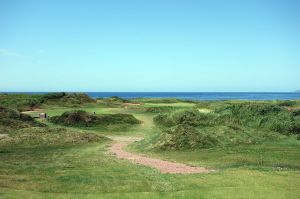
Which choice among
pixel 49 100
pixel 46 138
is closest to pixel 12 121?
pixel 46 138

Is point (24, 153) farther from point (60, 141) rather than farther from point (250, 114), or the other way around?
point (250, 114)

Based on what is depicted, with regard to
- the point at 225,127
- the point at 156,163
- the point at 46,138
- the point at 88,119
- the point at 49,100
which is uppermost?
the point at 49,100

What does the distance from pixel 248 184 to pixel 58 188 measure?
882 cm

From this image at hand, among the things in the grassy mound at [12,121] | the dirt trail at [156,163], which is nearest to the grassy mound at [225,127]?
the dirt trail at [156,163]

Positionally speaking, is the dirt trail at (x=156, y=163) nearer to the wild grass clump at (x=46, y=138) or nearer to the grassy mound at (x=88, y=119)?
the wild grass clump at (x=46, y=138)

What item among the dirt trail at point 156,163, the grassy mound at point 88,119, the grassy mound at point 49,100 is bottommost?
the dirt trail at point 156,163

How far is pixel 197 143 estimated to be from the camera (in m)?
33.7

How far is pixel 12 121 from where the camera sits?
4559cm

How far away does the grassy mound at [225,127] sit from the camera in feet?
112

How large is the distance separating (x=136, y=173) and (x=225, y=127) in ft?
63.1

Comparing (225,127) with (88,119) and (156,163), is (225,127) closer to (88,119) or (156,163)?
(156,163)

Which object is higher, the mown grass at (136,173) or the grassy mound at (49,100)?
the grassy mound at (49,100)

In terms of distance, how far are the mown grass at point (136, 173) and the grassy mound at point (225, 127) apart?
4.79 ft

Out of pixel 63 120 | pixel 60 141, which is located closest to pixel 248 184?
pixel 60 141
